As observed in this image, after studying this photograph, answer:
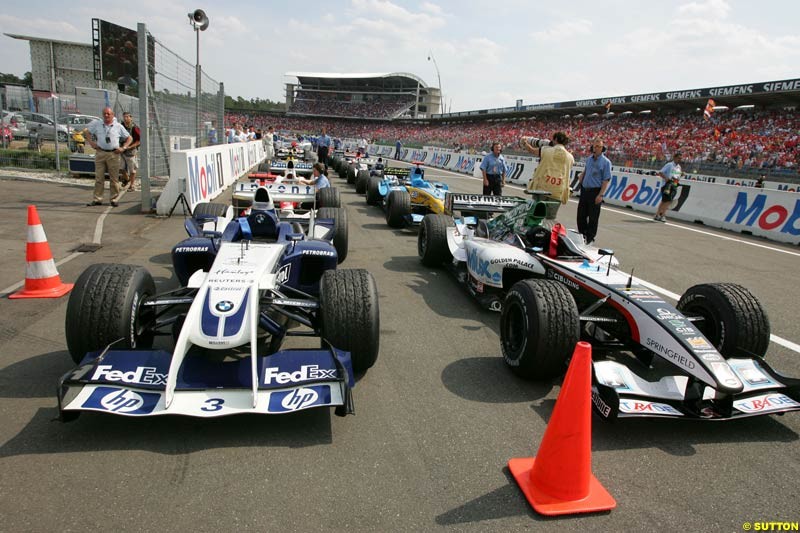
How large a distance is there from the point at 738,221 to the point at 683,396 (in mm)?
11822

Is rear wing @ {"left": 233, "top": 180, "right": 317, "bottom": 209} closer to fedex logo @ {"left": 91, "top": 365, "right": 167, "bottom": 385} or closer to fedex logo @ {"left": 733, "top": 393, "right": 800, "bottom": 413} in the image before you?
fedex logo @ {"left": 91, "top": 365, "right": 167, "bottom": 385}

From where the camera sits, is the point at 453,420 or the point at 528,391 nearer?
the point at 453,420

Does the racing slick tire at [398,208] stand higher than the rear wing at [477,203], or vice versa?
the rear wing at [477,203]

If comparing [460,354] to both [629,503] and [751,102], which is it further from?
[751,102]

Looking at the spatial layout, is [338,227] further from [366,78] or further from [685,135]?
[366,78]

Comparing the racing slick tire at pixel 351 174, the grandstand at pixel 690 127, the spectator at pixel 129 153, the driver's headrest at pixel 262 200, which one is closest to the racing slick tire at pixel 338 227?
the driver's headrest at pixel 262 200

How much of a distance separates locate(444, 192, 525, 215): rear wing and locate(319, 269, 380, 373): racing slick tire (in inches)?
189

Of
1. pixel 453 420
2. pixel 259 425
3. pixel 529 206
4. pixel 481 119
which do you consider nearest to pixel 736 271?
pixel 529 206

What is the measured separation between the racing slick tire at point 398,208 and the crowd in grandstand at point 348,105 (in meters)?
82.5

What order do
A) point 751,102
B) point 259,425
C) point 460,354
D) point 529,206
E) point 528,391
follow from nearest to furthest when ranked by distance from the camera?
point 259,425 < point 528,391 < point 460,354 < point 529,206 < point 751,102

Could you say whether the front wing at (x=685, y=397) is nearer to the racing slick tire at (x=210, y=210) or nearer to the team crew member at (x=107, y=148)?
the racing slick tire at (x=210, y=210)

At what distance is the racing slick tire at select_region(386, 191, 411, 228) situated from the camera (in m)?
9.98

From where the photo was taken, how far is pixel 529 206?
18.6 feet

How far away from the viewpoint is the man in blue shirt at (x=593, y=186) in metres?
8.30
